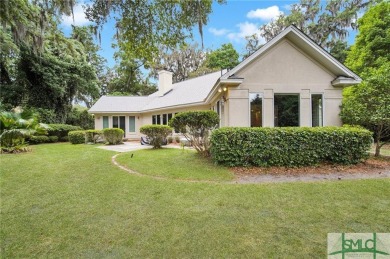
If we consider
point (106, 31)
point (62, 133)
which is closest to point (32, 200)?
point (106, 31)

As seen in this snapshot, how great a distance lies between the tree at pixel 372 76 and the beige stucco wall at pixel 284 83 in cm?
86

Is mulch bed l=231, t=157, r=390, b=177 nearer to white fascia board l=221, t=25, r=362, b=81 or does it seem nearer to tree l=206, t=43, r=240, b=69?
white fascia board l=221, t=25, r=362, b=81

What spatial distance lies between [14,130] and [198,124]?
924cm

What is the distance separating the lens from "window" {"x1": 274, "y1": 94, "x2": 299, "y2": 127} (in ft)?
31.1

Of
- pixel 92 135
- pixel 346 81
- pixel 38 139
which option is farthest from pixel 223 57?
pixel 38 139

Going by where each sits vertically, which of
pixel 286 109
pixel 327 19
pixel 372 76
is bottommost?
pixel 286 109

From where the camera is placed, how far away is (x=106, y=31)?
5055 millimetres

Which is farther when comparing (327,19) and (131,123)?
(327,19)

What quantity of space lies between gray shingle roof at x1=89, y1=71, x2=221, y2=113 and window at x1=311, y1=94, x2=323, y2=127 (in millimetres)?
6693

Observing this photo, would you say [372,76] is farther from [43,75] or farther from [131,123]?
[43,75]

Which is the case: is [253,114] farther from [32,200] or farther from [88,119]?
[88,119]

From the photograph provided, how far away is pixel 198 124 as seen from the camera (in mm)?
8703

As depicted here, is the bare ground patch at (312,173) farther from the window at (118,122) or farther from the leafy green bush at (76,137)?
the window at (118,122)

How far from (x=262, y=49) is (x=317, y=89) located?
300 centimetres
